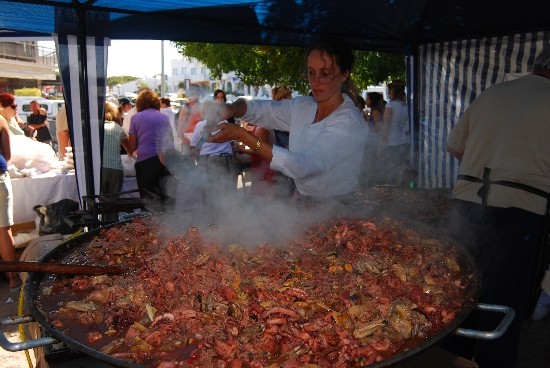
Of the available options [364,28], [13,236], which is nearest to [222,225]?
[364,28]

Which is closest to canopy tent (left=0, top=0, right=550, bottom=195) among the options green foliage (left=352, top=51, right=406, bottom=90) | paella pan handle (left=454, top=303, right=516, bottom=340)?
paella pan handle (left=454, top=303, right=516, bottom=340)

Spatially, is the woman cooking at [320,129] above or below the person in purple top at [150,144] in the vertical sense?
above

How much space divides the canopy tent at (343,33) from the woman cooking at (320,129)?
60.0 inches

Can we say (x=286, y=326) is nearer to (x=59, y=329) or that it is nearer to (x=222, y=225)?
(x=59, y=329)

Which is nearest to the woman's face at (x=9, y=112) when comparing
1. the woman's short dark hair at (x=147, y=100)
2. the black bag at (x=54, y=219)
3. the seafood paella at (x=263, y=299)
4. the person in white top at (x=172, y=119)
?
the woman's short dark hair at (x=147, y=100)

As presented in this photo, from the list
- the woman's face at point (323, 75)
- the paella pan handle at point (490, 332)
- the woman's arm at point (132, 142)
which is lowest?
the paella pan handle at point (490, 332)

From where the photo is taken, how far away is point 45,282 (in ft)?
7.41

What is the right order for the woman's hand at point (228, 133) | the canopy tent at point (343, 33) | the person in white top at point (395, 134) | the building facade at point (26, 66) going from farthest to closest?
the building facade at point (26, 66), the person in white top at point (395, 134), the canopy tent at point (343, 33), the woman's hand at point (228, 133)

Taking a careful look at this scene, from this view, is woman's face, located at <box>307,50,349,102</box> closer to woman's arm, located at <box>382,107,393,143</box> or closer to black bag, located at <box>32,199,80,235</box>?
black bag, located at <box>32,199,80,235</box>

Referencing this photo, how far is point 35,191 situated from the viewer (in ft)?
19.9

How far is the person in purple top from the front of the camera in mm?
6656

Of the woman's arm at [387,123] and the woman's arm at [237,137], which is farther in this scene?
the woman's arm at [387,123]

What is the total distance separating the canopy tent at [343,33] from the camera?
4523 mm

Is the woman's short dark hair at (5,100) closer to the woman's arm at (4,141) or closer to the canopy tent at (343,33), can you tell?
the canopy tent at (343,33)
